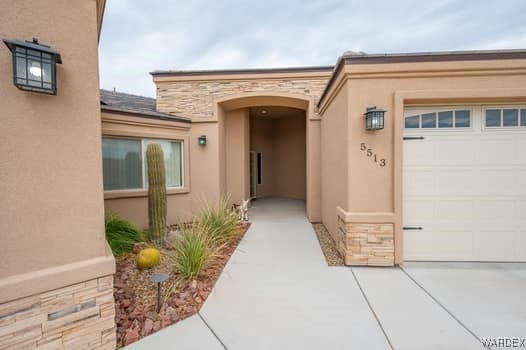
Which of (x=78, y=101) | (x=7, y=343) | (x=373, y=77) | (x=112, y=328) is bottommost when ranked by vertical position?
(x=112, y=328)

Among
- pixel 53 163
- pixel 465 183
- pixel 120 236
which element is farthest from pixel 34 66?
pixel 465 183

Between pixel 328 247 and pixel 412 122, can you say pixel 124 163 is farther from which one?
pixel 412 122

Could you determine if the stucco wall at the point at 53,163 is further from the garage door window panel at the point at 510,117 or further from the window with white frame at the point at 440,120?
the garage door window panel at the point at 510,117

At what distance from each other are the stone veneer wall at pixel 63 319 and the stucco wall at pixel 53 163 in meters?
0.10

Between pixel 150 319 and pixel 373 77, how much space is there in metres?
4.87

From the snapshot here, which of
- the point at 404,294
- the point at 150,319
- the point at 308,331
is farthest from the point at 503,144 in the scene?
the point at 150,319

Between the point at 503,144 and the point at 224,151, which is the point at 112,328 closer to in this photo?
the point at 503,144

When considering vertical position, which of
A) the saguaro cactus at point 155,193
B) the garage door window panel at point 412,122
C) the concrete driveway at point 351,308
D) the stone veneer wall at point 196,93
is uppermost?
the stone veneer wall at point 196,93

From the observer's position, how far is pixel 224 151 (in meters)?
8.82

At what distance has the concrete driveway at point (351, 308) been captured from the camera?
2.30 metres

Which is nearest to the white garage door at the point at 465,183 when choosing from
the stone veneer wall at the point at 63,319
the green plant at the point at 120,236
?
the stone veneer wall at the point at 63,319

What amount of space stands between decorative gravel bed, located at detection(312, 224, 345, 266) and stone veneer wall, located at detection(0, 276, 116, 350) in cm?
338

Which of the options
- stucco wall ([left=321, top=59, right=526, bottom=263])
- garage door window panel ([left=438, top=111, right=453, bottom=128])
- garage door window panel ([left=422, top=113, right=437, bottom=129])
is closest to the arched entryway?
stucco wall ([left=321, top=59, right=526, bottom=263])

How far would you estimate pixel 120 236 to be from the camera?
475 centimetres
